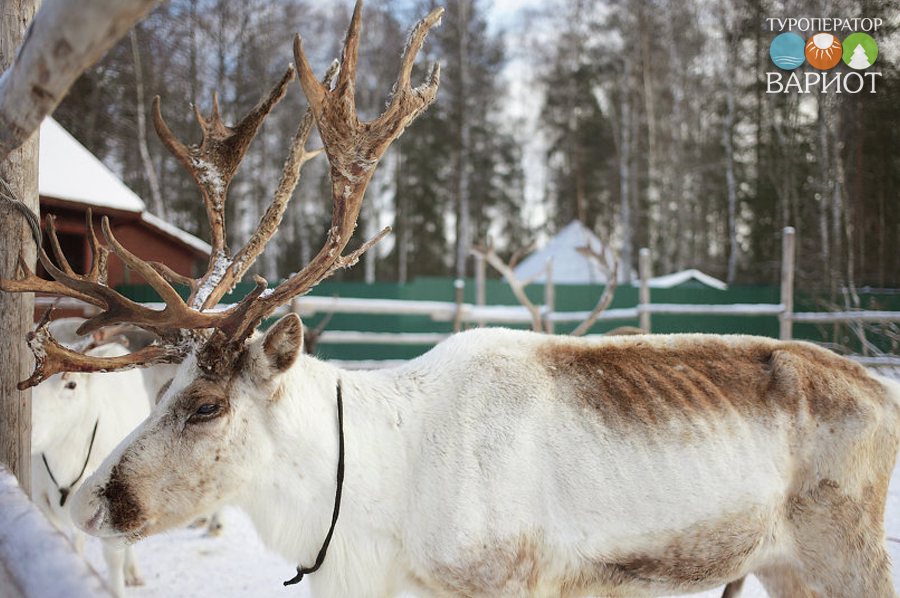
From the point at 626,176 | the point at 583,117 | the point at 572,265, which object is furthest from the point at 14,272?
the point at 583,117

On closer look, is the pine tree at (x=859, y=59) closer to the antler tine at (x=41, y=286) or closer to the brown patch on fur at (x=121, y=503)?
the antler tine at (x=41, y=286)

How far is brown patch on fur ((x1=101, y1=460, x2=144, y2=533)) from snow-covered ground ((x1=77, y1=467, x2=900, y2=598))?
72.7 inches

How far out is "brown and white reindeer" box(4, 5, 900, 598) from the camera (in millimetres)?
1892

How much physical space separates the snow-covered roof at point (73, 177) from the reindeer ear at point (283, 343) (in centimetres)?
840

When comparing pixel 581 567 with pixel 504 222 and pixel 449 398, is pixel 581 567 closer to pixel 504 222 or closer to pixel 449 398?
pixel 449 398

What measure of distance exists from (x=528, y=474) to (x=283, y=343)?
2.88 feet

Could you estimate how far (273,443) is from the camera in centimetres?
199

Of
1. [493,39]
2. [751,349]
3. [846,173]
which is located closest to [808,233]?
[846,173]

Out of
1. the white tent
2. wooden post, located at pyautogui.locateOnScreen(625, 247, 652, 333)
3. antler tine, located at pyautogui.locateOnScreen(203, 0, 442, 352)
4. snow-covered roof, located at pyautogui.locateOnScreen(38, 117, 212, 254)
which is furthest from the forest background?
antler tine, located at pyautogui.locateOnScreen(203, 0, 442, 352)

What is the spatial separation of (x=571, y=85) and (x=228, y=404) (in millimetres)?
20562

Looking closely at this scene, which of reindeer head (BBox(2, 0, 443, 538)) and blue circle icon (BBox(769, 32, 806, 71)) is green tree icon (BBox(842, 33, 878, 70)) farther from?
reindeer head (BBox(2, 0, 443, 538))

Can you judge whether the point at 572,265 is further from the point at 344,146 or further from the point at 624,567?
the point at 624,567

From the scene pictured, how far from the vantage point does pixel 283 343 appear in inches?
75.9

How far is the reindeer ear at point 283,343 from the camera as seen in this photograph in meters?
1.89
